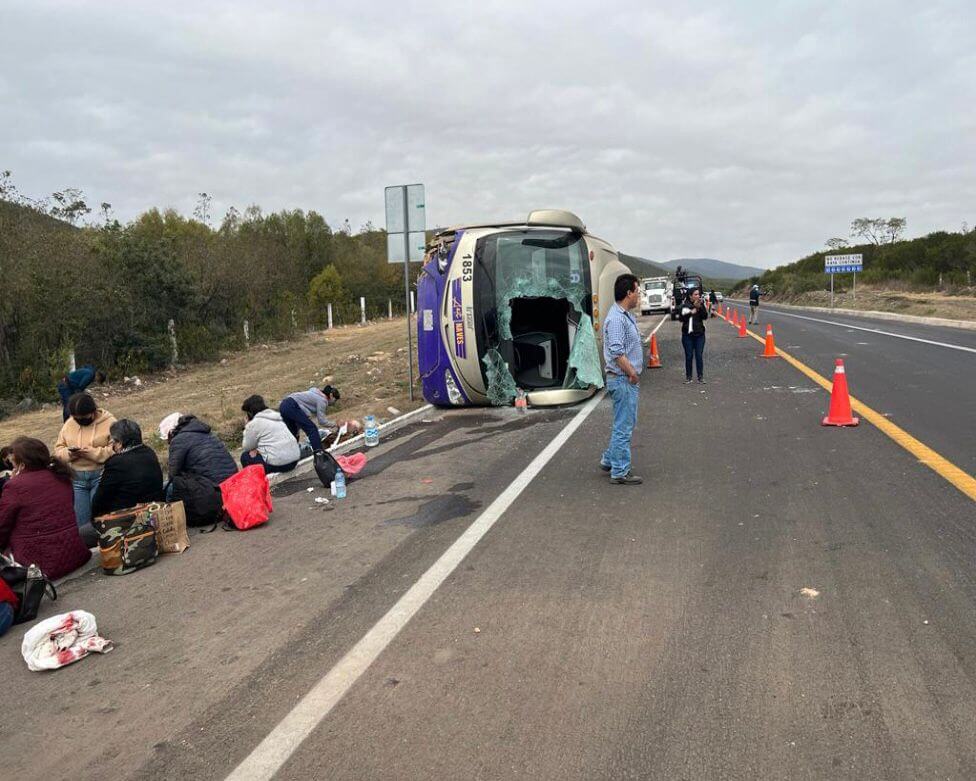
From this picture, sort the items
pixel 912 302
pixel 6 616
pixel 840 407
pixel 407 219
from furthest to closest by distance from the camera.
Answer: pixel 912 302, pixel 407 219, pixel 840 407, pixel 6 616

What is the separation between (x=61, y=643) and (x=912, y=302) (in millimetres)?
47827

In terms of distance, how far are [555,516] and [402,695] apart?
2692 millimetres

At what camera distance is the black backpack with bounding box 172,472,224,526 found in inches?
243

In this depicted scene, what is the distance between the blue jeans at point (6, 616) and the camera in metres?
4.43

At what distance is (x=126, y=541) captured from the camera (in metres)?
5.34

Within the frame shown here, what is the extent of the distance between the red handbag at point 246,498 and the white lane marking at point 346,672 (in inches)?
72.8

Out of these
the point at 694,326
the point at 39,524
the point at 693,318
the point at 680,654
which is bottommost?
the point at 680,654

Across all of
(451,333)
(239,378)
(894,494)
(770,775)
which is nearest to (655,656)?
(770,775)

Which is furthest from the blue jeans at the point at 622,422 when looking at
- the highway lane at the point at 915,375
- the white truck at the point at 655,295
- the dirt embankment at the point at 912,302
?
the white truck at the point at 655,295

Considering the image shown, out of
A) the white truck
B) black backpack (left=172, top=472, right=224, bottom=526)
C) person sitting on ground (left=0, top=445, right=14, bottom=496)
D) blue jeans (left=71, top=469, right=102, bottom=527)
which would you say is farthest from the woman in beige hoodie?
the white truck

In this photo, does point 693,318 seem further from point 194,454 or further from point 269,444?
point 194,454

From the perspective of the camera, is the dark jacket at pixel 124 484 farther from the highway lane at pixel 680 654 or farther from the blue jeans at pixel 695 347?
the blue jeans at pixel 695 347

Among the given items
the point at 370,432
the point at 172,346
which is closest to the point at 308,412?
the point at 370,432

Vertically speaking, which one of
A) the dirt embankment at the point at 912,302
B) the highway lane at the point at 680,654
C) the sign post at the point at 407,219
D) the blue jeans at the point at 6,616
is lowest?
the blue jeans at the point at 6,616
